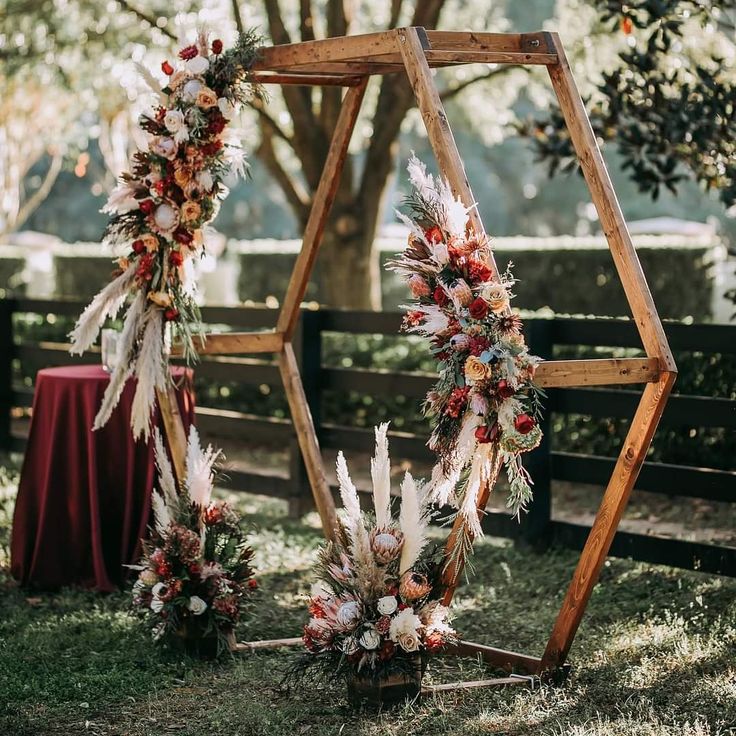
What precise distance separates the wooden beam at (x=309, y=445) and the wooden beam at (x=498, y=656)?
683 millimetres

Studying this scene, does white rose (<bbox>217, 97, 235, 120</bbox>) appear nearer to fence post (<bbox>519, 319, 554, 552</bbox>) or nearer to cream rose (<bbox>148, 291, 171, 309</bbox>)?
cream rose (<bbox>148, 291, 171, 309</bbox>)

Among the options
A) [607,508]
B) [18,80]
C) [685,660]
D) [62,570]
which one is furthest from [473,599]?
[18,80]

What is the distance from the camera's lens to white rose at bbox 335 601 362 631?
11.7ft

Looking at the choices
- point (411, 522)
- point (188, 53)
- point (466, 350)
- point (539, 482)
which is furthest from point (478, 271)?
point (539, 482)

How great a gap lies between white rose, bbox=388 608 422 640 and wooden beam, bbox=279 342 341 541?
95cm

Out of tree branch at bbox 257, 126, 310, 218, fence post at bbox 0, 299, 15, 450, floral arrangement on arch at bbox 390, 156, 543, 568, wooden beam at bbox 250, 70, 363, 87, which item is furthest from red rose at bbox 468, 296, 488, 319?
tree branch at bbox 257, 126, 310, 218

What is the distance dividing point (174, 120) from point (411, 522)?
5.74 feet

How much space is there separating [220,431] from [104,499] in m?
2.12

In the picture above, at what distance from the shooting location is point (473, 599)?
510 cm

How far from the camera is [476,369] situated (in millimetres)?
3332

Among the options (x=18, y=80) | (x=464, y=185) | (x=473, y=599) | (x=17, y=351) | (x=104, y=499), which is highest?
(x=18, y=80)

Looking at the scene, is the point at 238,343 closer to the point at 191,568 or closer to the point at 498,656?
the point at 191,568

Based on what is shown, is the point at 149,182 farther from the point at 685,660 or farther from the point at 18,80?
the point at 18,80

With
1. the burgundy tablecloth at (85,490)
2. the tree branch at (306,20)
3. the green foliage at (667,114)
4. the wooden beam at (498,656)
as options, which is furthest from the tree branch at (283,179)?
the wooden beam at (498,656)
